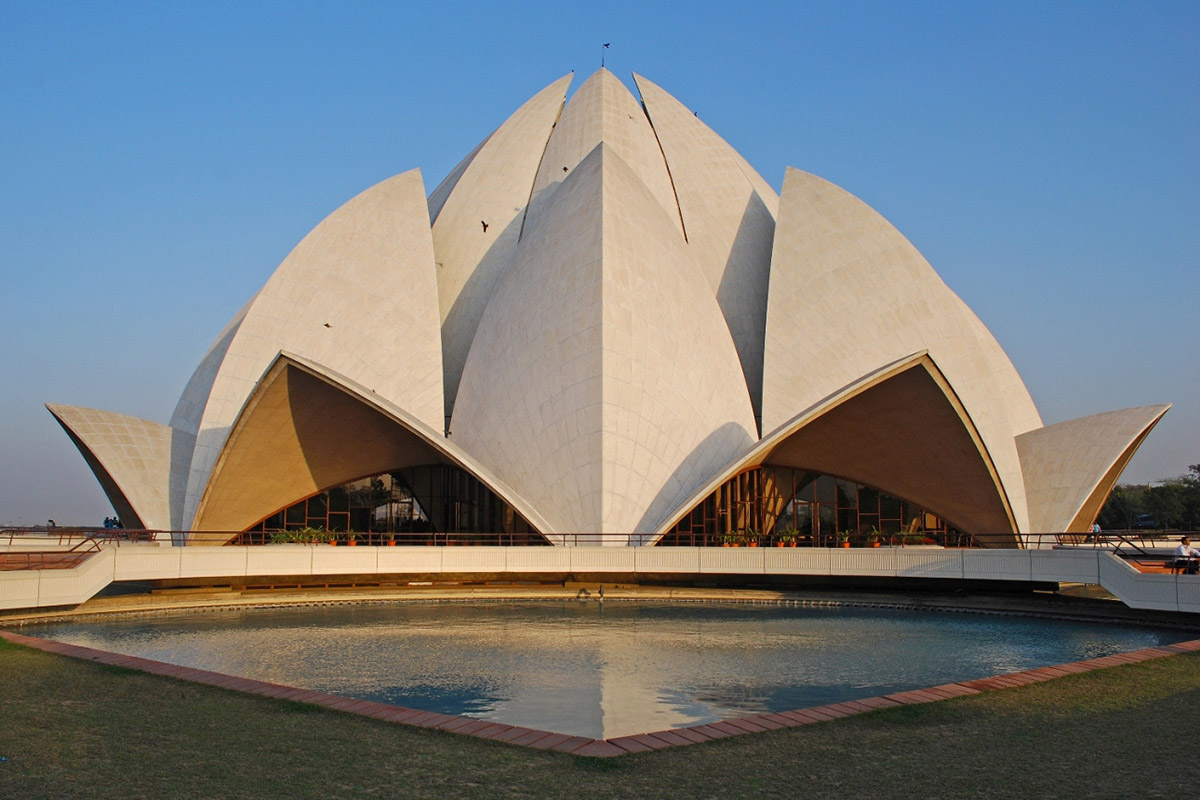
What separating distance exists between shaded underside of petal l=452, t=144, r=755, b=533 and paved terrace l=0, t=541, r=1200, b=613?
2.62 metres

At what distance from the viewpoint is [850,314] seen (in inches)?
1031

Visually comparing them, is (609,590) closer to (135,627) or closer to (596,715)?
(135,627)

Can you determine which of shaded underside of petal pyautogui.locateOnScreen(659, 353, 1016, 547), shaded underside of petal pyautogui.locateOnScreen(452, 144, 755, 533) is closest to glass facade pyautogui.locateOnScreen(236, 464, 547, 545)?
shaded underside of petal pyautogui.locateOnScreen(452, 144, 755, 533)

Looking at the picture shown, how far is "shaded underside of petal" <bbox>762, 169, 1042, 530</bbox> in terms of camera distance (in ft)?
83.7

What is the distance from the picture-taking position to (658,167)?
31.1 meters

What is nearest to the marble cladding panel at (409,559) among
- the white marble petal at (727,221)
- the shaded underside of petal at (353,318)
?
the shaded underside of petal at (353,318)

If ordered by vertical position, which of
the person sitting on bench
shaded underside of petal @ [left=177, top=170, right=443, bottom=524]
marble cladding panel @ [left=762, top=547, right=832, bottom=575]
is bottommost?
marble cladding panel @ [left=762, top=547, right=832, bottom=575]

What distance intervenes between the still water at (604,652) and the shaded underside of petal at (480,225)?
47.4 ft

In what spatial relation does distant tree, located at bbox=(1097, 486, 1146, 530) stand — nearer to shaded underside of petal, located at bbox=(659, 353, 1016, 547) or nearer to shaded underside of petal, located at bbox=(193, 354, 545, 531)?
shaded underside of petal, located at bbox=(659, 353, 1016, 547)

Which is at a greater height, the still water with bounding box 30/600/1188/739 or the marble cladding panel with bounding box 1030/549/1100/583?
the marble cladding panel with bounding box 1030/549/1100/583

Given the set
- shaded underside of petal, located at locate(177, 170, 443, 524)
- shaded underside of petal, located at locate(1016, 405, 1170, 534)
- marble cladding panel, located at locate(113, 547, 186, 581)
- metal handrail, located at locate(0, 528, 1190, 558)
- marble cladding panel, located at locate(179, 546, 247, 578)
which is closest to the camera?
marble cladding panel, located at locate(113, 547, 186, 581)

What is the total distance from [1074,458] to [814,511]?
7.42 metres

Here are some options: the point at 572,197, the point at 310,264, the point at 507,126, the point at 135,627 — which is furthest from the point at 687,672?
the point at 507,126

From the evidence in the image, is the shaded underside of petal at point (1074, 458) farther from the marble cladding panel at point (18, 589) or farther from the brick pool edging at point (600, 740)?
the marble cladding panel at point (18, 589)
